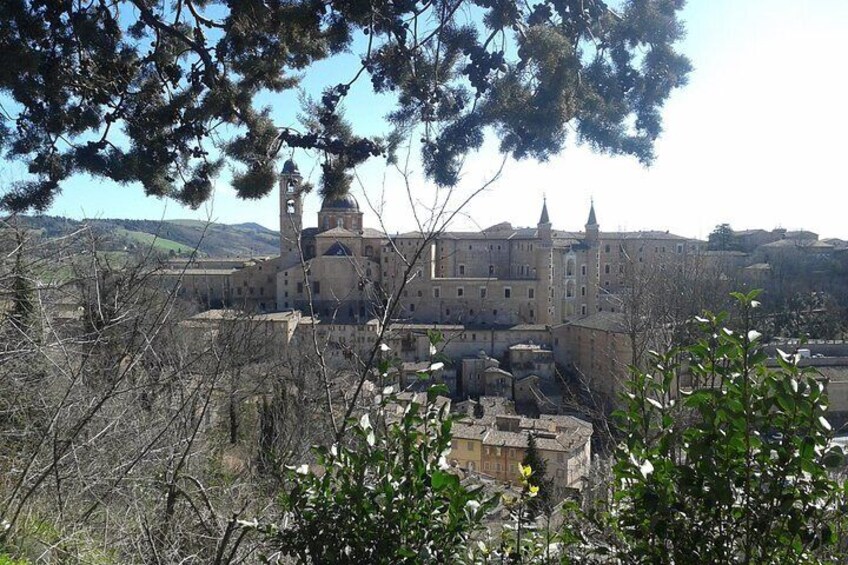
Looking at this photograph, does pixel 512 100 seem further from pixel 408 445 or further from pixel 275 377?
pixel 275 377

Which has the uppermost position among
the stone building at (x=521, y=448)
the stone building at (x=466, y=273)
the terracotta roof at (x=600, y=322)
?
the stone building at (x=466, y=273)

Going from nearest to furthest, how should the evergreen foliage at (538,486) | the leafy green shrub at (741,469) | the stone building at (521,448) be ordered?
the leafy green shrub at (741,469) → the evergreen foliage at (538,486) → the stone building at (521,448)

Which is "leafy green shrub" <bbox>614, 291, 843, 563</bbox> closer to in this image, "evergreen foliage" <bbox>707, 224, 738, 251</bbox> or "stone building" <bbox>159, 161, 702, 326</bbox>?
"stone building" <bbox>159, 161, 702, 326</bbox>

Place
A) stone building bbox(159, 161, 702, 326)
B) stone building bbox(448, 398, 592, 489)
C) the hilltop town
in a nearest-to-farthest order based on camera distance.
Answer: stone building bbox(448, 398, 592, 489) → the hilltop town → stone building bbox(159, 161, 702, 326)

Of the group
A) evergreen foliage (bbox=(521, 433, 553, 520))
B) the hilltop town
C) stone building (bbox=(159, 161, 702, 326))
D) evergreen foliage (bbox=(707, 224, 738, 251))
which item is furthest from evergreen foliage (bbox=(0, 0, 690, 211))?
evergreen foliage (bbox=(707, 224, 738, 251))

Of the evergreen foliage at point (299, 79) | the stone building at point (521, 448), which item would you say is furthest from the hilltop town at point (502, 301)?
the evergreen foliage at point (299, 79)

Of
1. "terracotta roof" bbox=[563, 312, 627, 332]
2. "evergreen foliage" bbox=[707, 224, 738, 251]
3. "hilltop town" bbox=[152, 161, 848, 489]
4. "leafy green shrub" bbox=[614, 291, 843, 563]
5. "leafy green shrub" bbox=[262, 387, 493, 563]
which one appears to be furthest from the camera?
"evergreen foliage" bbox=[707, 224, 738, 251]

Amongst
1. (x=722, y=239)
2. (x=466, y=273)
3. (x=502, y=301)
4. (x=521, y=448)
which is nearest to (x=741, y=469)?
(x=521, y=448)

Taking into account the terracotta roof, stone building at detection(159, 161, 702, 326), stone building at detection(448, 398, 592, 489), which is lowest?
stone building at detection(448, 398, 592, 489)

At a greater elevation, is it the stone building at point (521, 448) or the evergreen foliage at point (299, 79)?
the evergreen foliage at point (299, 79)

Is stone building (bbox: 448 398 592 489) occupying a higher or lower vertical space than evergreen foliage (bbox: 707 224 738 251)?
lower

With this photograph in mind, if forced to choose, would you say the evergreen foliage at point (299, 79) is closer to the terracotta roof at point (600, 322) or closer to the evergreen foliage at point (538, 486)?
the evergreen foliage at point (538, 486)

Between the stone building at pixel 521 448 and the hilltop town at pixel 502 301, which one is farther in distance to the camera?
the hilltop town at pixel 502 301
